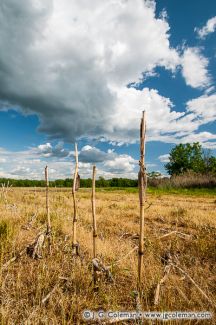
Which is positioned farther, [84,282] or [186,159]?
[186,159]

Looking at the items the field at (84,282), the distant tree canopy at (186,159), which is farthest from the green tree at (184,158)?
the field at (84,282)

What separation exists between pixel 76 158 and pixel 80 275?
4.85 feet

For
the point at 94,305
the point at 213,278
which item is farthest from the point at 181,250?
the point at 94,305

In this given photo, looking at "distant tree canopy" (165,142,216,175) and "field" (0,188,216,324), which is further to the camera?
"distant tree canopy" (165,142,216,175)

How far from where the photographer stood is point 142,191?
3016 millimetres

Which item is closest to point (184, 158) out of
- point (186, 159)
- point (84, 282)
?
point (186, 159)

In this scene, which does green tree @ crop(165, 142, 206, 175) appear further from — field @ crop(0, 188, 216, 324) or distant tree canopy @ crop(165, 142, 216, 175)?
field @ crop(0, 188, 216, 324)

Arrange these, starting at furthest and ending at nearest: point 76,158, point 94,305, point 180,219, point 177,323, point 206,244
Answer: point 180,219 < point 206,244 < point 76,158 < point 94,305 < point 177,323

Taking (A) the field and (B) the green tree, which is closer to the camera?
(A) the field

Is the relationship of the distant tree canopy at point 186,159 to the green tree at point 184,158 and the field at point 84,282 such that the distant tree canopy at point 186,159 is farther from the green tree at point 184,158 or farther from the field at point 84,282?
the field at point 84,282

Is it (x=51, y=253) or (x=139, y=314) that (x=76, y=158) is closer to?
(x=51, y=253)

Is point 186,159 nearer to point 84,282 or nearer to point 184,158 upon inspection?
point 184,158

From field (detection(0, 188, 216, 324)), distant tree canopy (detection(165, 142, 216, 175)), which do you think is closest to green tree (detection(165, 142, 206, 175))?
distant tree canopy (detection(165, 142, 216, 175))

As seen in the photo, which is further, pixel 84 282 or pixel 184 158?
pixel 184 158
